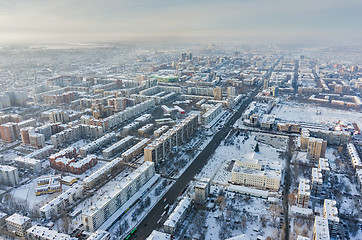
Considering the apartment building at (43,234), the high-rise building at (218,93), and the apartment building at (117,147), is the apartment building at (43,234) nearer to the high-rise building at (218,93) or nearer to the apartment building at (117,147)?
the apartment building at (117,147)

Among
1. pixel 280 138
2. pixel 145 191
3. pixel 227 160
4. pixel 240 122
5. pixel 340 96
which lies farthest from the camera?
pixel 340 96

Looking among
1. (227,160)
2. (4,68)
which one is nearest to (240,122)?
(227,160)

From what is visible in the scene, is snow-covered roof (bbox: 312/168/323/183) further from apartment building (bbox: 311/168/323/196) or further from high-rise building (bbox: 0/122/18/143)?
high-rise building (bbox: 0/122/18/143)

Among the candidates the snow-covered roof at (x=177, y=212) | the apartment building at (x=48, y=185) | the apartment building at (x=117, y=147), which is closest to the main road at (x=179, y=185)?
the snow-covered roof at (x=177, y=212)

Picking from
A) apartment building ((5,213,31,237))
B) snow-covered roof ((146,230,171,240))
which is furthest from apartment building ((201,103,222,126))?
apartment building ((5,213,31,237))

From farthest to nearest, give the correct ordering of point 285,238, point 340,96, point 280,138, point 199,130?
point 340,96
point 199,130
point 280,138
point 285,238

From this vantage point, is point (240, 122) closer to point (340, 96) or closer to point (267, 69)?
point (340, 96)
